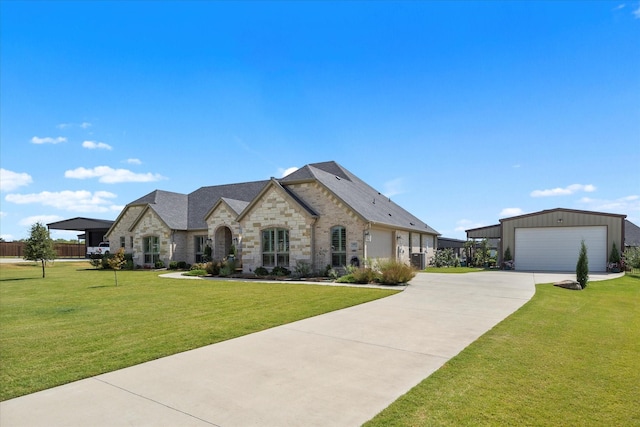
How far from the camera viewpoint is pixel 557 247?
2767cm

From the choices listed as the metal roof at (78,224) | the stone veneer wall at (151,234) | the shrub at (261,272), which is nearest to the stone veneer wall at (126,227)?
the stone veneer wall at (151,234)

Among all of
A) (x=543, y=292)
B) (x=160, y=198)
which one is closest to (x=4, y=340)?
(x=543, y=292)

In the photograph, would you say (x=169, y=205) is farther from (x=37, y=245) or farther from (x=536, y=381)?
(x=536, y=381)

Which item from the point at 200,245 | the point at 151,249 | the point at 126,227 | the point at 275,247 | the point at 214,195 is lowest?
the point at 151,249

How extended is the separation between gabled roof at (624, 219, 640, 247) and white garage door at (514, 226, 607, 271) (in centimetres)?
796

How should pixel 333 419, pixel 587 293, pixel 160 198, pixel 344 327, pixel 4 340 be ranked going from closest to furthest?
pixel 333 419
pixel 4 340
pixel 344 327
pixel 587 293
pixel 160 198

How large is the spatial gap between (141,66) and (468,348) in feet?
45.8

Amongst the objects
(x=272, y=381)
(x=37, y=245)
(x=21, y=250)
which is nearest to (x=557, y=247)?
(x=272, y=381)

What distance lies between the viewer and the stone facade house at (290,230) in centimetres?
2095

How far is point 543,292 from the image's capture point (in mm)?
14234

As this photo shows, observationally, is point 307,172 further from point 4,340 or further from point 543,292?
point 4,340

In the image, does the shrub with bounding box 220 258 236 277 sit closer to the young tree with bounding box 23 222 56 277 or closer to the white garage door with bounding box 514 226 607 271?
the young tree with bounding box 23 222 56 277

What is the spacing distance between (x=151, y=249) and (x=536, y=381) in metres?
29.9

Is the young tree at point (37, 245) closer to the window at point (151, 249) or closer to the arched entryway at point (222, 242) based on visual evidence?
the window at point (151, 249)
